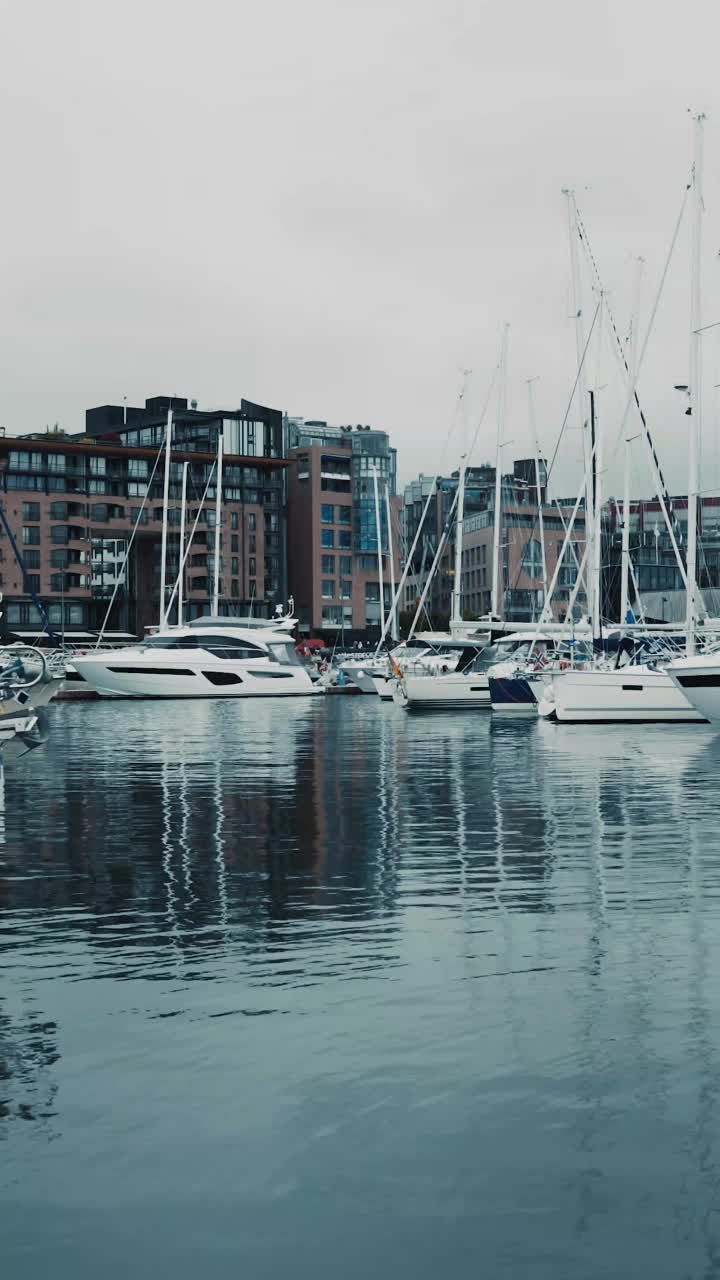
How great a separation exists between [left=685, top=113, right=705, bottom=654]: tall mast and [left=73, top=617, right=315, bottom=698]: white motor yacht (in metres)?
34.4

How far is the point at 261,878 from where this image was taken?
48.6 feet

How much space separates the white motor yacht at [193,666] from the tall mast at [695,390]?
34409 mm

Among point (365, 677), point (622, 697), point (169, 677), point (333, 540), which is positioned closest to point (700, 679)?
point (622, 697)

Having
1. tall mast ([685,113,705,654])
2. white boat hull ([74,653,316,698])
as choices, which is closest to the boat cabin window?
white boat hull ([74,653,316,698])

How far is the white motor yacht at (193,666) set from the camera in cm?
7225

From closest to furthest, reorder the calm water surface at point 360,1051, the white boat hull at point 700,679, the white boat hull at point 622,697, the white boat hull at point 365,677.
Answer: the calm water surface at point 360,1051, the white boat hull at point 700,679, the white boat hull at point 622,697, the white boat hull at point 365,677

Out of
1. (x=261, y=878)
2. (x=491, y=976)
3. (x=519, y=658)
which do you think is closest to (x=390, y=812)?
(x=261, y=878)

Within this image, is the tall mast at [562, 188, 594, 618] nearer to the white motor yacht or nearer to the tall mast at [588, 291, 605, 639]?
the tall mast at [588, 291, 605, 639]

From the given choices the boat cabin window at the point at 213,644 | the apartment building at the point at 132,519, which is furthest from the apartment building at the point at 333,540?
the boat cabin window at the point at 213,644

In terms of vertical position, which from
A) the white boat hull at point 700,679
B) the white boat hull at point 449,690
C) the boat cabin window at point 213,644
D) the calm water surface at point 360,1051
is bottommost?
the calm water surface at point 360,1051

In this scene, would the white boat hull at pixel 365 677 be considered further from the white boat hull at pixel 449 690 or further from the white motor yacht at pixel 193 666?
the white boat hull at pixel 449 690

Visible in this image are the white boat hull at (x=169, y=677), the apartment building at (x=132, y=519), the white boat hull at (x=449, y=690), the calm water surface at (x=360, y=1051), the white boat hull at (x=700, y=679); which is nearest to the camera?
the calm water surface at (x=360, y=1051)

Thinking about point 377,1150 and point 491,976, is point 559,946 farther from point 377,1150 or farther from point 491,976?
point 377,1150

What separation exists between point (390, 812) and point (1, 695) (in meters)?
10.7
